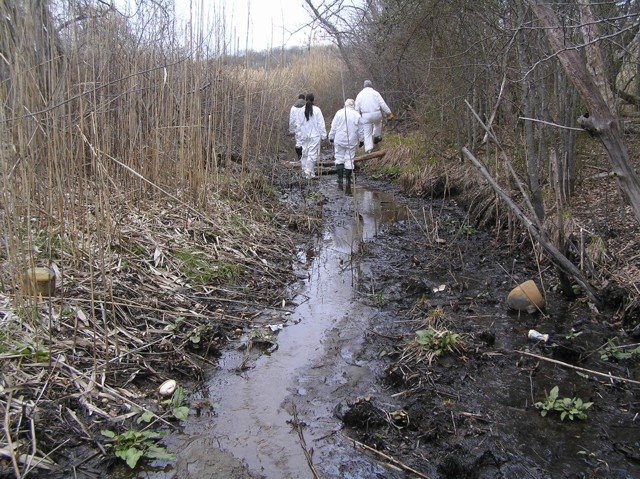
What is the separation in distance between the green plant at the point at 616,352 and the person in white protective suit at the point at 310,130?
628cm

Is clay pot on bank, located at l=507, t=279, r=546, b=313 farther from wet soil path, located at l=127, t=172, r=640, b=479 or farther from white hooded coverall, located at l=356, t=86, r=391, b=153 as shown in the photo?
white hooded coverall, located at l=356, t=86, r=391, b=153

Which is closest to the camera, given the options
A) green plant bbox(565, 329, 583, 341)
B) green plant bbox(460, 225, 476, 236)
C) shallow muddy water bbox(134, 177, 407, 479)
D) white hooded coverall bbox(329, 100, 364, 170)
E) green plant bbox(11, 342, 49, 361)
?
shallow muddy water bbox(134, 177, 407, 479)

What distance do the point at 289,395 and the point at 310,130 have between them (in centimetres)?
683

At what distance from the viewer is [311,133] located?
9273 mm

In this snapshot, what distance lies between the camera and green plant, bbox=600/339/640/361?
3266mm

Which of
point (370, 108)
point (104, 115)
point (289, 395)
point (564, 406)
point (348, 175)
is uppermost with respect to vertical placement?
point (370, 108)

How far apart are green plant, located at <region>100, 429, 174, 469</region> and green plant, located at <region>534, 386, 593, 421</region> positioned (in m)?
1.87

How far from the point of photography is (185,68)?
4879 millimetres

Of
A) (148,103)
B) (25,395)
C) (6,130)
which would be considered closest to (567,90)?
(148,103)

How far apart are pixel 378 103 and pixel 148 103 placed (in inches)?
217

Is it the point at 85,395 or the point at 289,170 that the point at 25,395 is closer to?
the point at 85,395

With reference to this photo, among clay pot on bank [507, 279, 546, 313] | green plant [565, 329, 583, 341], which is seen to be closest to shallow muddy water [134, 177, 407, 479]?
clay pot on bank [507, 279, 546, 313]

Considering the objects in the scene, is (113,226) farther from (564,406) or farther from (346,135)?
(346,135)

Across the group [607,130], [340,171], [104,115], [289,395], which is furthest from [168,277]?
[340,171]
